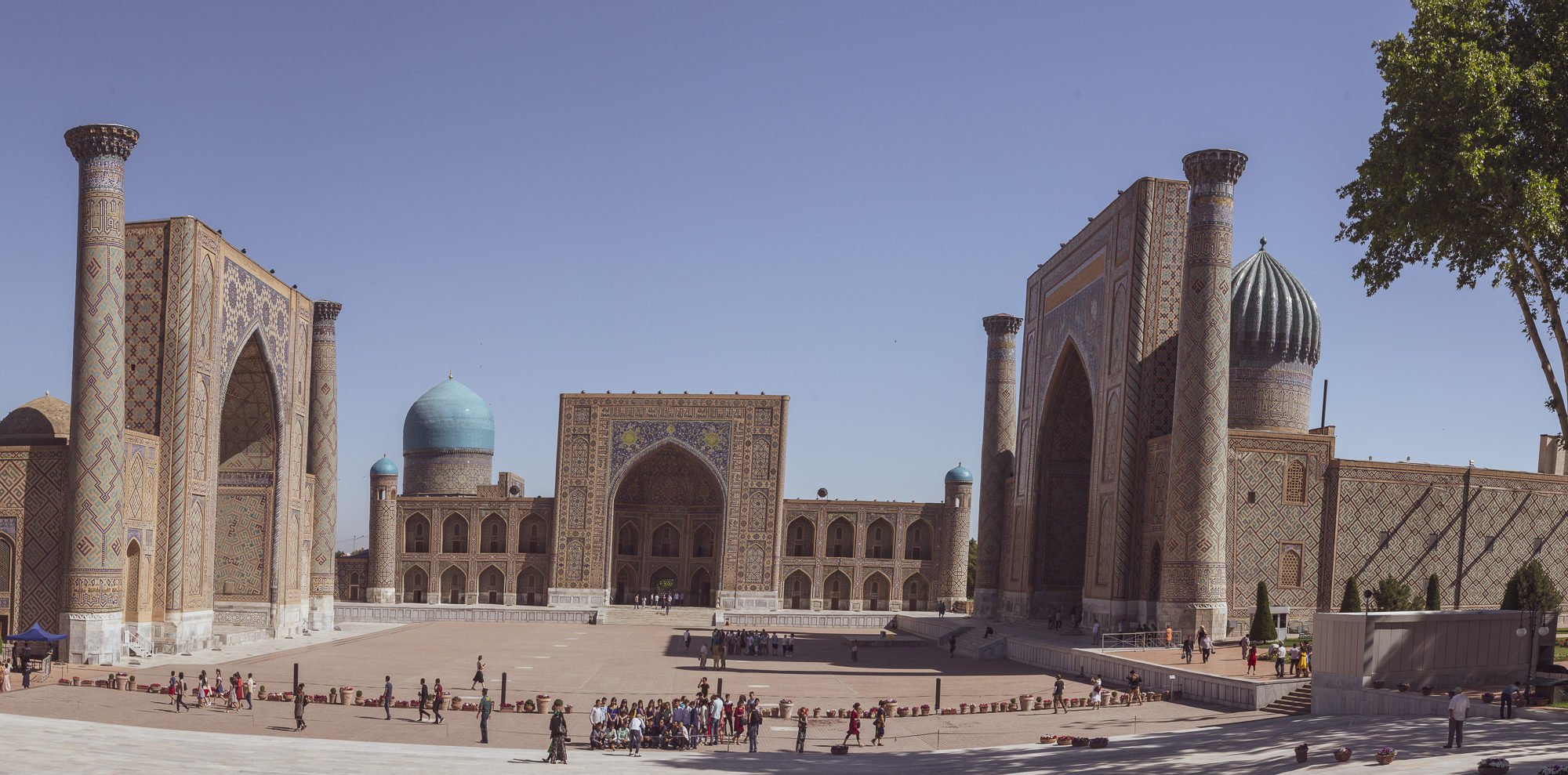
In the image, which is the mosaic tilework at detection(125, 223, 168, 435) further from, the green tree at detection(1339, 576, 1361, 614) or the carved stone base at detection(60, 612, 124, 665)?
the green tree at detection(1339, 576, 1361, 614)

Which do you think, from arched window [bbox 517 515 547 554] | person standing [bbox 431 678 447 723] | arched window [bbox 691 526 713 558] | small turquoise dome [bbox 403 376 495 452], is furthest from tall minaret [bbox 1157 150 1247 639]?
small turquoise dome [bbox 403 376 495 452]

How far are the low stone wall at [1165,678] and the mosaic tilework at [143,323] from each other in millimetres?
19627

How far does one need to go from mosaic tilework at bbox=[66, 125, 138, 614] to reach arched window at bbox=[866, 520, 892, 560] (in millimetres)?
30919

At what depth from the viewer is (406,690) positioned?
24.1 m

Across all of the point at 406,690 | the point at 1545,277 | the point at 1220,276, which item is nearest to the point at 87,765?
the point at 406,690

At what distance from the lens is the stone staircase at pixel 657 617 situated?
151 feet

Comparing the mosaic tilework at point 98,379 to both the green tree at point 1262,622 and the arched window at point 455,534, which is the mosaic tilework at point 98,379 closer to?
the green tree at point 1262,622

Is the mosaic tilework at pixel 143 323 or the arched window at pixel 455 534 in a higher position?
the mosaic tilework at pixel 143 323

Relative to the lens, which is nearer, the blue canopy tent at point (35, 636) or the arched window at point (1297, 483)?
the blue canopy tent at point (35, 636)

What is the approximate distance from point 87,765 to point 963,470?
39399 millimetres

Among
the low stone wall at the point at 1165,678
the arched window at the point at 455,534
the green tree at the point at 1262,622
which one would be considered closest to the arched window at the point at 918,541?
the arched window at the point at 455,534

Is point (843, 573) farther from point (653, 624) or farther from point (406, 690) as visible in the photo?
point (406, 690)

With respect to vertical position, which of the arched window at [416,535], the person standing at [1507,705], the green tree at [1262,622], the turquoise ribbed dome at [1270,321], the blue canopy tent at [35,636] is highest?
the turquoise ribbed dome at [1270,321]

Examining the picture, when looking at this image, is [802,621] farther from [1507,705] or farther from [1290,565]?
[1507,705]
